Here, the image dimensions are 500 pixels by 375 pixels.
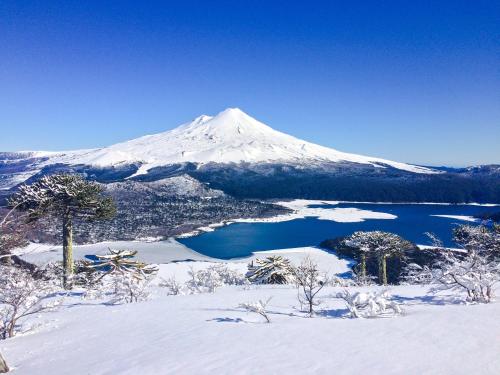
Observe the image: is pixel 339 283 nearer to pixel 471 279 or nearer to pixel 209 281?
pixel 209 281

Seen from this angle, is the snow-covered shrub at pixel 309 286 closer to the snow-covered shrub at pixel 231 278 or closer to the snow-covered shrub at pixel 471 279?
the snow-covered shrub at pixel 471 279

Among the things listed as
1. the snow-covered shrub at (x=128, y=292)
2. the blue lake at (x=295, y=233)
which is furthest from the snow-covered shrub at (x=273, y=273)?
the blue lake at (x=295, y=233)

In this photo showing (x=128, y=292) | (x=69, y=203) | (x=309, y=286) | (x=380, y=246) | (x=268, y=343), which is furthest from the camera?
(x=380, y=246)

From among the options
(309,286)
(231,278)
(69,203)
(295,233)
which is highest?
(69,203)

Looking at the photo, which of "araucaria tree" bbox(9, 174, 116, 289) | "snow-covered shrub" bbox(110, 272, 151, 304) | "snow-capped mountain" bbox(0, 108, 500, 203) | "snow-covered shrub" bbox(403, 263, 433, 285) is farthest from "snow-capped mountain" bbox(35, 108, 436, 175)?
"snow-covered shrub" bbox(403, 263, 433, 285)

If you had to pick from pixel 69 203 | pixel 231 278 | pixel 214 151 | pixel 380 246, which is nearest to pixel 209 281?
pixel 231 278

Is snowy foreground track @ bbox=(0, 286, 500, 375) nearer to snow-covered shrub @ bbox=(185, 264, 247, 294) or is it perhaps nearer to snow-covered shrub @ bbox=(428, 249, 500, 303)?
snow-covered shrub @ bbox=(428, 249, 500, 303)

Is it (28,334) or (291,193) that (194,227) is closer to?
(28,334)
